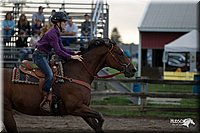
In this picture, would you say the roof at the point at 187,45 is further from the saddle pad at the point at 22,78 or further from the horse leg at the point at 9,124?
the horse leg at the point at 9,124

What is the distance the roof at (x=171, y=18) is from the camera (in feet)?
119

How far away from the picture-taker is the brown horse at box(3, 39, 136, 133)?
27.5 ft

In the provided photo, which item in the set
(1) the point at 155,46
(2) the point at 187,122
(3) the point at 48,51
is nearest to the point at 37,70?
(3) the point at 48,51

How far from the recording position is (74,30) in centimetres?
1670

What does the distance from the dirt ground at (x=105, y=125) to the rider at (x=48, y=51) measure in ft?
8.38

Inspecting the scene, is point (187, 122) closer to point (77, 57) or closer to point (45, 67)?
point (77, 57)

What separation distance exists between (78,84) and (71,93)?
0.23m

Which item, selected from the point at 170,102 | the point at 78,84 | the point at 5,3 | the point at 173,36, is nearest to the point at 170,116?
the point at 170,102

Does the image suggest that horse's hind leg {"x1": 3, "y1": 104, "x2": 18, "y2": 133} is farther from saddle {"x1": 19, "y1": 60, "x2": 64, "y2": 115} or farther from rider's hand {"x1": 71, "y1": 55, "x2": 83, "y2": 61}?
rider's hand {"x1": 71, "y1": 55, "x2": 83, "y2": 61}

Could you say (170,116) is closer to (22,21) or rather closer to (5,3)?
(22,21)

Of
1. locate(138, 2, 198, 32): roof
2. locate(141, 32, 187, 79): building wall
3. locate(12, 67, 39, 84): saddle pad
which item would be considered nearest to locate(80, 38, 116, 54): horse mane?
locate(12, 67, 39, 84): saddle pad

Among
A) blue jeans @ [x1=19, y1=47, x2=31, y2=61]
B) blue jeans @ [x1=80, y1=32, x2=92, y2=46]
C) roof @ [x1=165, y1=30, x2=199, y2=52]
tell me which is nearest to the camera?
blue jeans @ [x1=19, y1=47, x2=31, y2=61]

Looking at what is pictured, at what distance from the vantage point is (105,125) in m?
12.0

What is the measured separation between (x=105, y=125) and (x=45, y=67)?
3880 millimetres
